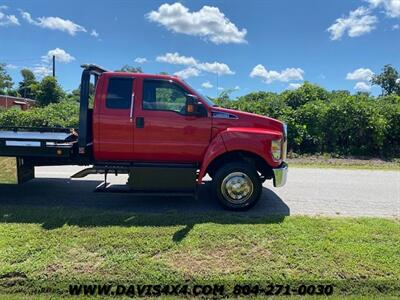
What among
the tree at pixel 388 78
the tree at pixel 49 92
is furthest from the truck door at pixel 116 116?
the tree at pixel 388 78

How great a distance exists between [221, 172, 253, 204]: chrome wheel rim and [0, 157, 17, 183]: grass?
3.88 meters

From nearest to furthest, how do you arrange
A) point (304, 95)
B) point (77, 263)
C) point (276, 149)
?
point (77, 263), point (276, 149), point (304, 95)

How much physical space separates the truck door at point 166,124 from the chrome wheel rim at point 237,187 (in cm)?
66

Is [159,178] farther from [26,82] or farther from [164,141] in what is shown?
[26,82]

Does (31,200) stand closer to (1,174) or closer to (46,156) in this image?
(46,156)

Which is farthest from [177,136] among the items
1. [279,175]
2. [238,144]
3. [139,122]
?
[279,175]

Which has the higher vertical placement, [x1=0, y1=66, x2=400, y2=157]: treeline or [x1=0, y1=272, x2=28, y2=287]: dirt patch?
[x1=0, y1=66, x2=400, y2=157]: treeline

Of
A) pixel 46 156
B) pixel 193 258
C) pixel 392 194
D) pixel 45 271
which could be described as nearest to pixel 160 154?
pixel 46 156

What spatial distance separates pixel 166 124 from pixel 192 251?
8.07 ft

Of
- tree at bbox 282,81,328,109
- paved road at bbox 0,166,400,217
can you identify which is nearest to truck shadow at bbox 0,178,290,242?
paved road at bbox 0,166,400,217

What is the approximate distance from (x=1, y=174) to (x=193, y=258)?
569 centimetres

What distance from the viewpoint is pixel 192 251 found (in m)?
4.48

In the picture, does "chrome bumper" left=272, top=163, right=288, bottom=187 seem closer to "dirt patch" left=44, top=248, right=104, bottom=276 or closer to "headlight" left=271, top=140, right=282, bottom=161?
"headlight" left=271, top=140, right=282, bottom=161

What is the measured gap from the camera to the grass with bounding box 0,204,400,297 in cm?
386
